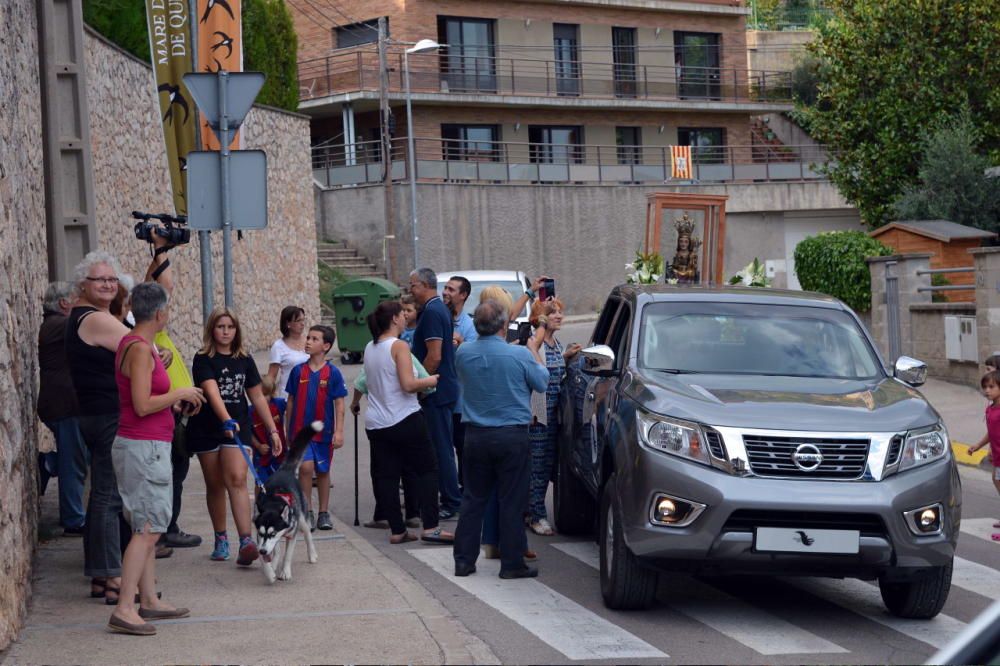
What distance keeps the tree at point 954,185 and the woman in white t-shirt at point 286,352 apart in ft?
70.0

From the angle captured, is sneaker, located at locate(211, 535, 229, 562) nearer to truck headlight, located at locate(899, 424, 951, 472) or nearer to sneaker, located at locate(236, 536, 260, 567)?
sneaker, located at locate(236, 536, 260, 567)

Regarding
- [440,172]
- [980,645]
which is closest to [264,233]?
[440,172]

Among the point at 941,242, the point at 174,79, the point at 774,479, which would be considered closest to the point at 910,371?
the point at 774,479

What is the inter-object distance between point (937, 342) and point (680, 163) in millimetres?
28013

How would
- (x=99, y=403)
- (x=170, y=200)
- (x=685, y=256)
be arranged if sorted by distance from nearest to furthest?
(x=99, y=403)
(x=685, y=256)
(x=170, y=200)

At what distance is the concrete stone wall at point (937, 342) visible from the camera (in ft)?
63.9

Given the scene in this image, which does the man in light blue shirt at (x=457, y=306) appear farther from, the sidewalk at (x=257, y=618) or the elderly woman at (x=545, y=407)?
→ the sidewalk at (x=257, y=618)

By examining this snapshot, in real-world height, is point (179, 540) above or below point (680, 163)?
below

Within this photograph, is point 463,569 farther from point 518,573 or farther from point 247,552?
point 247,552

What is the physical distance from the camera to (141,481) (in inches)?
285

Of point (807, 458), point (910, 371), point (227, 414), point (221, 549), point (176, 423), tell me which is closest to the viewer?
point (807, 458)

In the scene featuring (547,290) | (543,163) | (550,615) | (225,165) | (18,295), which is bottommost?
(550,615)

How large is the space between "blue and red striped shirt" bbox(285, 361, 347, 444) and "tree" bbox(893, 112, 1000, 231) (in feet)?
70.6

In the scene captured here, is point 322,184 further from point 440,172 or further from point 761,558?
point 761,558
